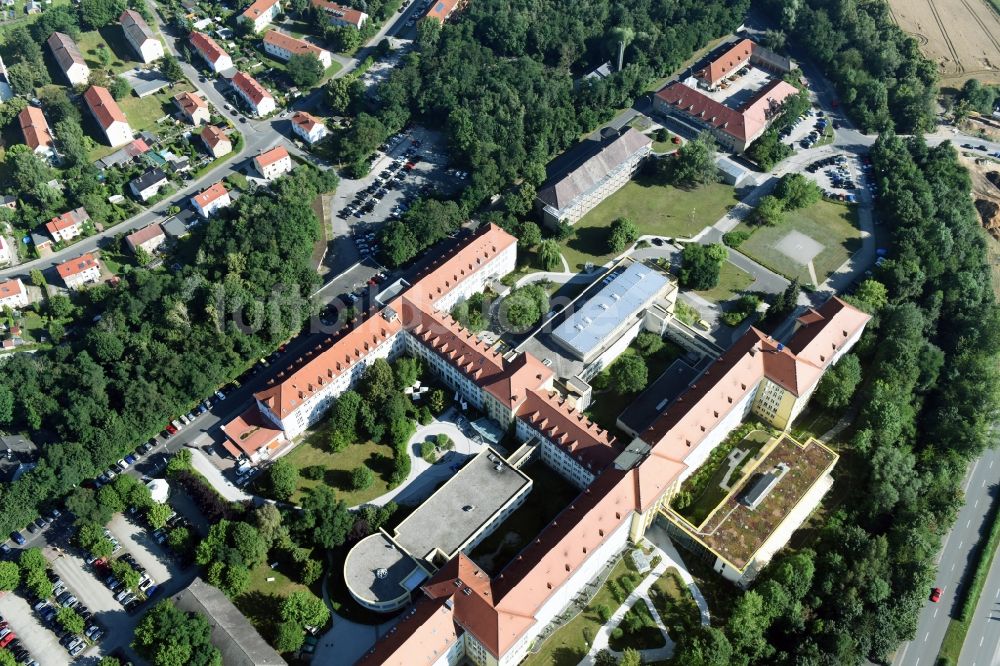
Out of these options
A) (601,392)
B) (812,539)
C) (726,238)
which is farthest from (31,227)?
(812,539)

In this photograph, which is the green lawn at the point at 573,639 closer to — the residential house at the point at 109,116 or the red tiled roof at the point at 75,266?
the red tiled roof at the point at 75,266

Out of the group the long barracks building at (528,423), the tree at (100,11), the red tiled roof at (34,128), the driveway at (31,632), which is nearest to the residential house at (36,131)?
the red tiled roof at (34,128)

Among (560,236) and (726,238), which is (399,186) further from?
(726,238)

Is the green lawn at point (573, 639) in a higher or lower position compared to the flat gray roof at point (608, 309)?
lower

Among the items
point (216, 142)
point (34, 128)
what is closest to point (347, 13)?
point (216, 142)

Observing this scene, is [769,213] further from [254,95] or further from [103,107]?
[103,107]

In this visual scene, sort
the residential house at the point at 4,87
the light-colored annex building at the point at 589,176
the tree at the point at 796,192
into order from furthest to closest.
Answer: the residential house at the point at 4,87, the tree at the point at 796,192, the light-colored annex building at the point at 589,176

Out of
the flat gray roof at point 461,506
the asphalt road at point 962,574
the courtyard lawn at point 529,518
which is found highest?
the flat gray roof at point 461,506

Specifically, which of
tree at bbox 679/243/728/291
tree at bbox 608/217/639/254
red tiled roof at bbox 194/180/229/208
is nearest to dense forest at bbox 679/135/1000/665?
tree at bbox 679/243/728/291
